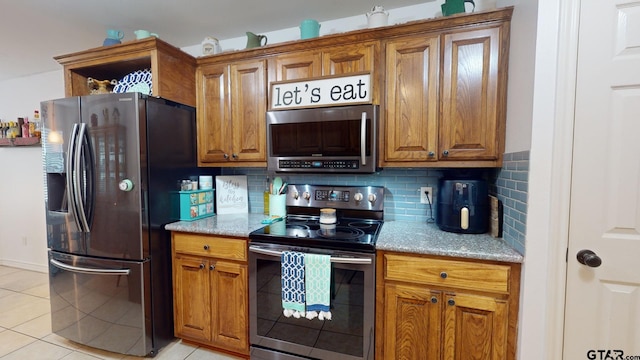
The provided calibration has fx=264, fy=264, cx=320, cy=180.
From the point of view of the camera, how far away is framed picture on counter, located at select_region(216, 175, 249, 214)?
218 centimetres

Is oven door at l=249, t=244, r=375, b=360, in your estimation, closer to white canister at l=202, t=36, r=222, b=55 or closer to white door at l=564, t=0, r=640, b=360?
white door at l=564, t=0, r=640, b=360

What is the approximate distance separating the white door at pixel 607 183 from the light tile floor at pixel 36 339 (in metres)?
1.98

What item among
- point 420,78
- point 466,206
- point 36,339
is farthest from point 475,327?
point 36,339

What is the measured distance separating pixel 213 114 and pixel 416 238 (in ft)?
5.55

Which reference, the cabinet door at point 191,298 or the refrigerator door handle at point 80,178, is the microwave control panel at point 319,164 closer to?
the cabinet door at point 191,298

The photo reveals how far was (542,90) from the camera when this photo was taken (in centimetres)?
113

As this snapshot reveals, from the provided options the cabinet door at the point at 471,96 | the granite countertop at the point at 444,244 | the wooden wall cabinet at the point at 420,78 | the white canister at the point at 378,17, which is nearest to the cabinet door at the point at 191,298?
the wooden wall cabinet at the point at 420,78

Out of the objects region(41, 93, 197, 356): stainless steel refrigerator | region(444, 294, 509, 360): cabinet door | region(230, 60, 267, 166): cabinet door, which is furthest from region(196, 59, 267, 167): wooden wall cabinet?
region(444, 294, 509, 360): cabinet door

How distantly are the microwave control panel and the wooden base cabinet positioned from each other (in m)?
0.57

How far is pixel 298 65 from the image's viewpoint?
1.80 m

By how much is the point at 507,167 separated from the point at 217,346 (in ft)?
6.88

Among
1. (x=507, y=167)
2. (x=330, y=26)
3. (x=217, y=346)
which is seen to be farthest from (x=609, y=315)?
(x=330, y=26)

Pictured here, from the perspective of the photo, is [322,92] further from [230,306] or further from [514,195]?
[230,306]

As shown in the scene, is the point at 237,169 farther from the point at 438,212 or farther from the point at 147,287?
the point at 438,212
